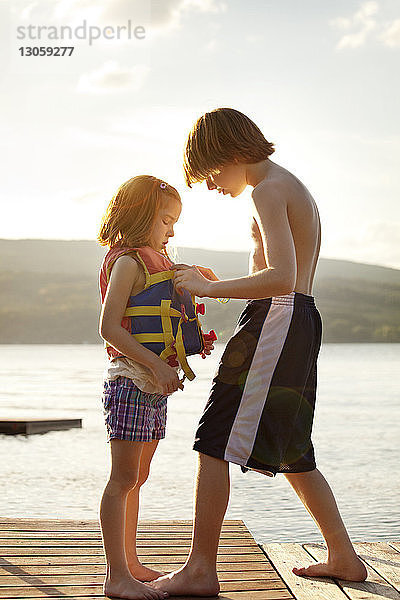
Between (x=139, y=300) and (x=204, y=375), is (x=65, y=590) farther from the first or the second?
(x=204, y=375)

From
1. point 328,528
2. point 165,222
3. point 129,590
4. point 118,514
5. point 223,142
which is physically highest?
point 223,142

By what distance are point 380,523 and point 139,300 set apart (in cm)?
514

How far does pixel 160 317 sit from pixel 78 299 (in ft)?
218

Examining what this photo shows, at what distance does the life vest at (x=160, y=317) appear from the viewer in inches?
113

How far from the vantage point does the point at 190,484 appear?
30.0 ft

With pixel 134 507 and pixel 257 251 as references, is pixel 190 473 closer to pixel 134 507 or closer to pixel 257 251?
pixel 134 507

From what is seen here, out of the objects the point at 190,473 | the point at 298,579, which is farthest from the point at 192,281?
the point at 190,473

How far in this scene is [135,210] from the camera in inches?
118

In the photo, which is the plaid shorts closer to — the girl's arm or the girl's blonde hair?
the girl's arm

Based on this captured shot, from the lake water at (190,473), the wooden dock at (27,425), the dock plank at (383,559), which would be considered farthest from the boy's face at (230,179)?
the wooden dock at (27,425)

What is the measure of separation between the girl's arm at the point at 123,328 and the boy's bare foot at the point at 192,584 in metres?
0.66

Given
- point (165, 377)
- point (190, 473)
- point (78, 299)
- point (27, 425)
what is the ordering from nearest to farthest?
point (165, 377)
point (190, 473)
point (27, 425)
point (78, 299)

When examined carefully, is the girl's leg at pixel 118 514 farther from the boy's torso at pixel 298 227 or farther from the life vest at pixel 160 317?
the boy's torso at pixel 298 227

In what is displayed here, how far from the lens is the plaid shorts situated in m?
2.86
